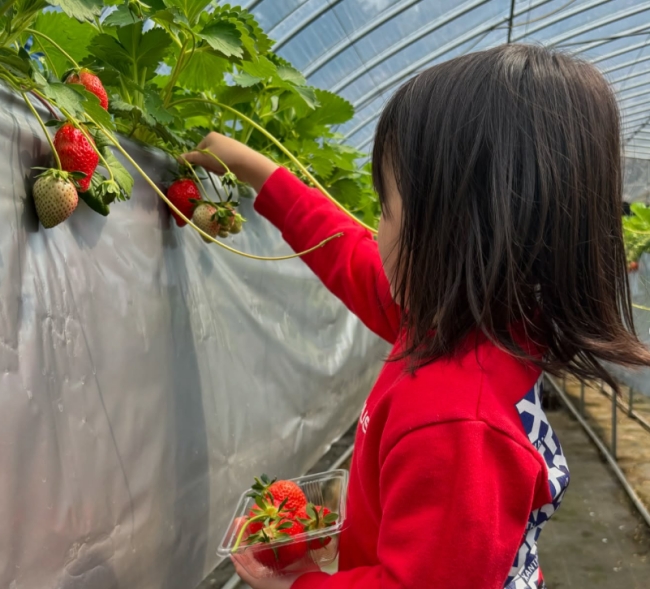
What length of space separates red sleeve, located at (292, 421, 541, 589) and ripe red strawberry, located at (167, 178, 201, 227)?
617 millimetres

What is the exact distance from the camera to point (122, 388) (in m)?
0.91

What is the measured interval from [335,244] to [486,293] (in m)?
0.59

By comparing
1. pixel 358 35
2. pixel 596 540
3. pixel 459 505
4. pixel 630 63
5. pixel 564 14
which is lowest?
pixel 630 63

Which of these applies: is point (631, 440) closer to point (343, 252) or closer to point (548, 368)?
point (343, 252)

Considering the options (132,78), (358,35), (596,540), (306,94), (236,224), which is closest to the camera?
(132,78)

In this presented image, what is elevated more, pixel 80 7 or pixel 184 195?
pixel 80 7

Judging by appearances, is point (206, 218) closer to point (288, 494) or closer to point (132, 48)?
point (132, 48)

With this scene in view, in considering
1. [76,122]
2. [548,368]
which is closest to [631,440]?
[548,368]

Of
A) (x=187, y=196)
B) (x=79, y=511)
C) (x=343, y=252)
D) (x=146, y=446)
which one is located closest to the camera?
(x=79, y=511)

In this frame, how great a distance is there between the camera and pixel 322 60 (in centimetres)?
566

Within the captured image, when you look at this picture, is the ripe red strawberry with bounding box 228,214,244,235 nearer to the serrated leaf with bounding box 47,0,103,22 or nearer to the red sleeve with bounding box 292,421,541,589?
the serrated leaf with bounding box 47,0,103,22

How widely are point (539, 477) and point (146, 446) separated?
1.94ft

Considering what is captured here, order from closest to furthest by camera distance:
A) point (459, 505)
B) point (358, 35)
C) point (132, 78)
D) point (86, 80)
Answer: point (459, 505) < point (86, 80) < point (132, 78) < point (358, 35)

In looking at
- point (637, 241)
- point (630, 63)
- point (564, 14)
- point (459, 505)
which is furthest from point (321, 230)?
point (630, 63)
